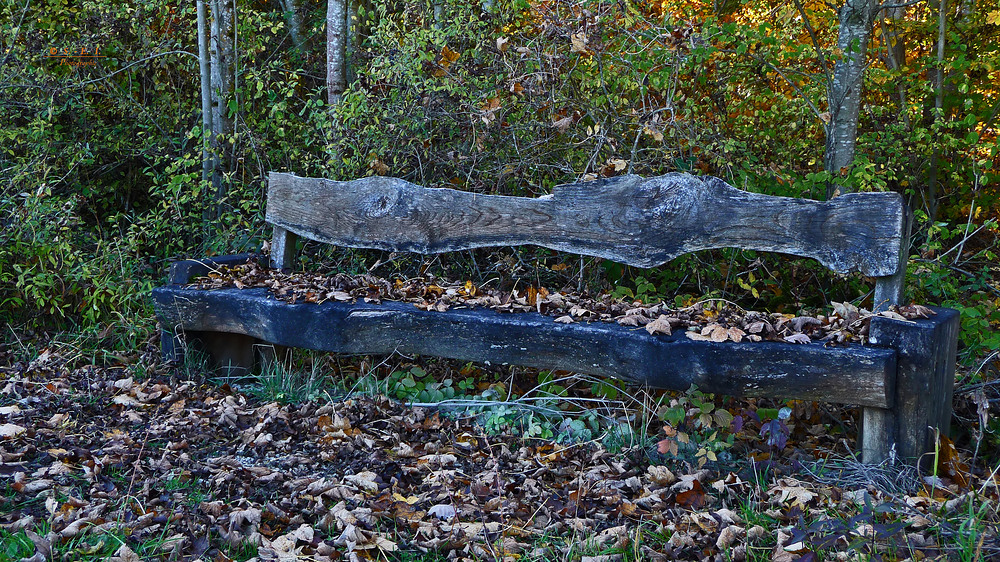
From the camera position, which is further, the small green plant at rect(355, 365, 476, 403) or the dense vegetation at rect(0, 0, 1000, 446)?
the dense vegetation at rect(0, 0, 1000, 446)

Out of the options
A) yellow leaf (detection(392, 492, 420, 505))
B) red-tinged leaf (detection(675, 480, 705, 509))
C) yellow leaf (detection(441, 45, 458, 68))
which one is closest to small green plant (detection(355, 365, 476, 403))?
yellow leaf (detection(392, 492, 420, 505))

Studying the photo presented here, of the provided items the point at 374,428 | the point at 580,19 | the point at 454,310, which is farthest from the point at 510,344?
the point at 580,19

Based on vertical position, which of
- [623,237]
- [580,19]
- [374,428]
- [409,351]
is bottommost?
[374,428]

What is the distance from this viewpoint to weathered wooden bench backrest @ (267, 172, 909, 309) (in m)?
3.11

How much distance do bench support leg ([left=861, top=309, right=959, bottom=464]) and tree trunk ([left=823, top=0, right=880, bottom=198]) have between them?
2282 millimetres

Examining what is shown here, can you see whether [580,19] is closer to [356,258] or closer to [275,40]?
[356,258]

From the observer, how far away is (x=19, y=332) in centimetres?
471

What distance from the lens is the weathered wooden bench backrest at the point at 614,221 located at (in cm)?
311

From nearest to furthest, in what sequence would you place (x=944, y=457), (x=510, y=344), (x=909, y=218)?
1. (x=944, y=457)
2. (x=909, y=218)
3. (x=510, y=344)

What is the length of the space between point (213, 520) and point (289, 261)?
2.25 meters

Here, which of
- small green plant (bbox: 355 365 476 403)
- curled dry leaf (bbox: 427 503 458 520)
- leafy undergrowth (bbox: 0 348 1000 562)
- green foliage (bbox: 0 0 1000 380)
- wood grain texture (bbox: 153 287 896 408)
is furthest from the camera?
green foliage (bbox: 0 0 1000 380)

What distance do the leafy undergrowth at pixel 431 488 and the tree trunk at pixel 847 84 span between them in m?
2.13

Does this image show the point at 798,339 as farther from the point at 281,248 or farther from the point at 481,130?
the point at 281,248

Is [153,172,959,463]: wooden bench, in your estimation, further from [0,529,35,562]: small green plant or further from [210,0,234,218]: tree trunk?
[0,529,35,562]: small green plant
